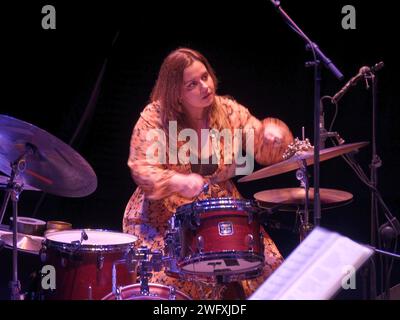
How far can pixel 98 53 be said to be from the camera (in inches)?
171

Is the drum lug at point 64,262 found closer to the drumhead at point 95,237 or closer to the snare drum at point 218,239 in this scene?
the drumhead at point 95,237

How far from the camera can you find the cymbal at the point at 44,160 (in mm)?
3172

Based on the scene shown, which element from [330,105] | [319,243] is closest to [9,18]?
[330,105]

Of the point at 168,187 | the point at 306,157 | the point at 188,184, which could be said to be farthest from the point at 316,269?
the point at 168,187

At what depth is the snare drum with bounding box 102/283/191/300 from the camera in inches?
126

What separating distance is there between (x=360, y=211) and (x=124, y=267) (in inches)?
69.2

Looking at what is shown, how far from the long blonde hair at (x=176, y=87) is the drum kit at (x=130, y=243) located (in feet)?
2.75

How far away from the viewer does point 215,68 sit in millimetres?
4277

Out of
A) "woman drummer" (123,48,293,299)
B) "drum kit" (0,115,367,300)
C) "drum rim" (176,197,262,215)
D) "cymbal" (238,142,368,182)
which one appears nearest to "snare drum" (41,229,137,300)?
"drum kit" (0,115,367,300)

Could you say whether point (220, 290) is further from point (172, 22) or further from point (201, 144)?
point (172, 22)

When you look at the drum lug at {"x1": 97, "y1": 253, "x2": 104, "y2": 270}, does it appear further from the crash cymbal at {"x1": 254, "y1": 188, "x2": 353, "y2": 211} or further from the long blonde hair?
the long blonde hair

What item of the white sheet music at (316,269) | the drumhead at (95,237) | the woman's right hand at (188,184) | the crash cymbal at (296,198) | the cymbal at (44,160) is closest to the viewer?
the white sheet music at (316,269)

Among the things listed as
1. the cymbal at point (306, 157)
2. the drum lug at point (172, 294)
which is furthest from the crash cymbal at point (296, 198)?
the drum lug at point (172, 294)

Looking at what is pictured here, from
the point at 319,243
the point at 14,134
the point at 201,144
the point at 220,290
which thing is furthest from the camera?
the point at 201,144
